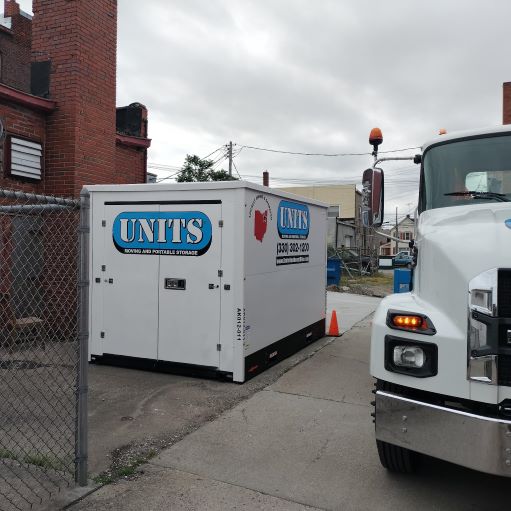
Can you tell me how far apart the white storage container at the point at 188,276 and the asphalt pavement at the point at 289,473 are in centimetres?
112

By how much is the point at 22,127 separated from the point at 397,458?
7434mm

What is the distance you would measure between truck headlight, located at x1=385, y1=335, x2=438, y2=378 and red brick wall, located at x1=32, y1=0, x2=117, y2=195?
6707 millimetres

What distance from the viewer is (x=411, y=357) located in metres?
3.09

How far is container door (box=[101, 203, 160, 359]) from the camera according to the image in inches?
258

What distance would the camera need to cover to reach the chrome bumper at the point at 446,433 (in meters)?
2.71

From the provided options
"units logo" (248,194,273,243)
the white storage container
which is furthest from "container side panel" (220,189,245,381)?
"units logo" (248,194,273,243)

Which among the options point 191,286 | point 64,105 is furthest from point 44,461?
point 64,105

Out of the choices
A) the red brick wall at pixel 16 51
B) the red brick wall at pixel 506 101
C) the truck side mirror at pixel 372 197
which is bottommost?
the truck side mirror at pixel 372 197

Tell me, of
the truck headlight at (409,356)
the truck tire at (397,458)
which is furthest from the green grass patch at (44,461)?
the truck headlight at (409,356)

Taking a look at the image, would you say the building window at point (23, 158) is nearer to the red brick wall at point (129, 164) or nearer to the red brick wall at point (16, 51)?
the red brick wall at point (129, 164)

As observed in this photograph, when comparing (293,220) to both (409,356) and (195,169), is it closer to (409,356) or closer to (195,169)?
(409,356)

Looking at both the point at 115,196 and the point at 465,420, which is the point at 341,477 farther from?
the point at 115,196

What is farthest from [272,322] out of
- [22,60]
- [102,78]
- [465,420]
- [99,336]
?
[22,60]

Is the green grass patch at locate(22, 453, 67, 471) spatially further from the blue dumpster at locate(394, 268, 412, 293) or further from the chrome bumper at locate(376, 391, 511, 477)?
the blue dumpster at locate(394, 268, 412, 293)
